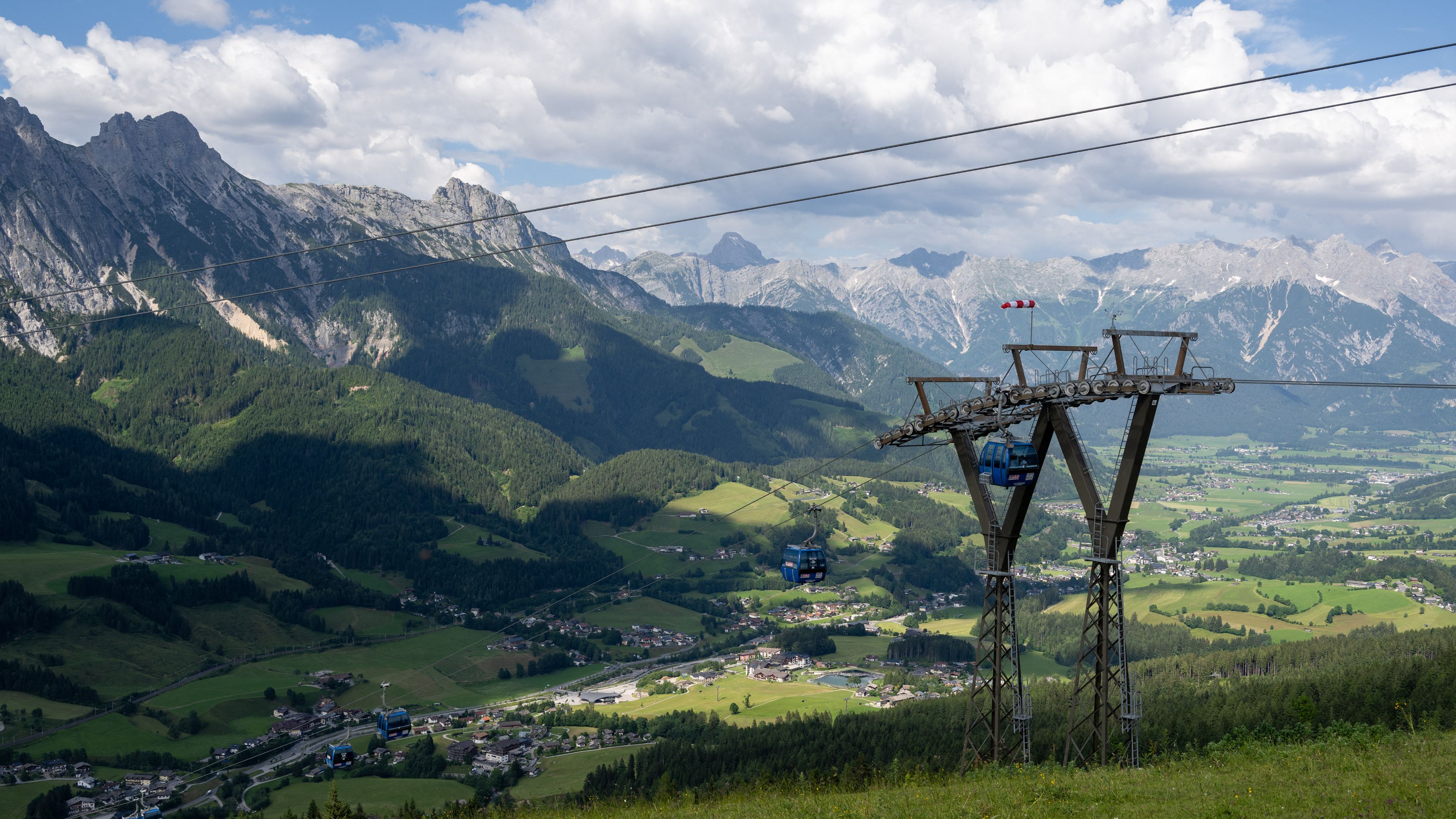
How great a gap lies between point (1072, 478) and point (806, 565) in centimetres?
1895

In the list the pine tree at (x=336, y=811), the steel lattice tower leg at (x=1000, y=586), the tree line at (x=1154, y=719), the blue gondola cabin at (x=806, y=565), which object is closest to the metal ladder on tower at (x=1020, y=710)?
the steel lattice tower leg at (x=1000, y=586)

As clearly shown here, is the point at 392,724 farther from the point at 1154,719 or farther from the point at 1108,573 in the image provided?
the point at 1108,573

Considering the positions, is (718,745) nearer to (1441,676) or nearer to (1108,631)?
(1441,676)

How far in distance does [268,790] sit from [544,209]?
95.6m

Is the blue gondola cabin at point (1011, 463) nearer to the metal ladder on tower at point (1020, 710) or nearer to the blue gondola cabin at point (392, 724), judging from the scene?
the metal ladder on tower at point (1020, 710)

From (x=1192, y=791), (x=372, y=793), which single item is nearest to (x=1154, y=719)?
(x=1192, y=791)

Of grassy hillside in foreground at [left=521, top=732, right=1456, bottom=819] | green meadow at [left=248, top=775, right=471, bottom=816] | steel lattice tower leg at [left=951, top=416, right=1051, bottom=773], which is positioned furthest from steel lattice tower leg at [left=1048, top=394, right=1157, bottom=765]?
green meadow at [left=248, top=775, right=471, bottom=816]

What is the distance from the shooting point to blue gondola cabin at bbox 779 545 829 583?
46.8 meters

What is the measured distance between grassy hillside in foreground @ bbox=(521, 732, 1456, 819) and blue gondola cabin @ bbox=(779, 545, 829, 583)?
52.3 ft

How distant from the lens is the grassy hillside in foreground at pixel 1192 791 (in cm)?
2186

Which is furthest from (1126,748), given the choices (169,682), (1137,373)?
(169,682)

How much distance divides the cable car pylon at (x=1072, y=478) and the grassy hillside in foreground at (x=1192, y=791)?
10.3 ft

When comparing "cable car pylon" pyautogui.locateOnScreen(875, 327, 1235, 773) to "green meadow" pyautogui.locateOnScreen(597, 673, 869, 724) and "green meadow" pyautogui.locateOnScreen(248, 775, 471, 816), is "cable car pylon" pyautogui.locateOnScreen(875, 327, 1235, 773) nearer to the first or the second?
"green meadow" pyautogui.locateOnScreen(248, 775, 471, 816)

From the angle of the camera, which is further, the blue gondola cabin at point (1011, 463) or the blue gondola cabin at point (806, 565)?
the blue gondola cabin at point (806, 565)
